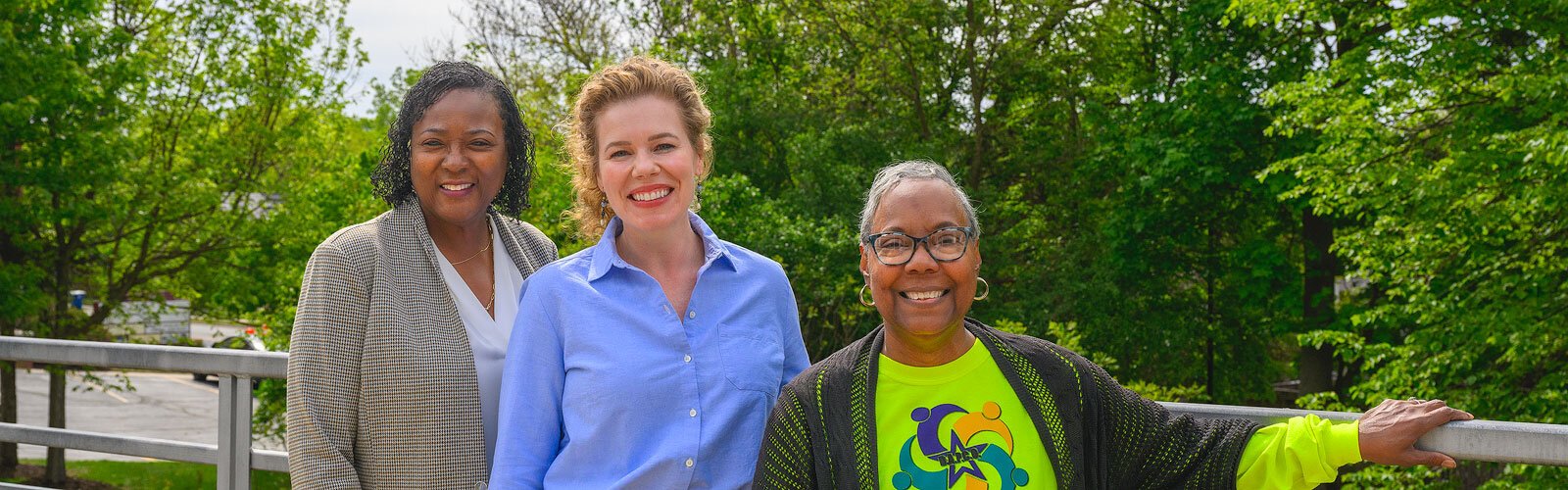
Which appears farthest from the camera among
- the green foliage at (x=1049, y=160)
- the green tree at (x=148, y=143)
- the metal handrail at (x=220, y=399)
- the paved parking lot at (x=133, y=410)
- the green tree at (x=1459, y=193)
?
the paved parking lot at (x=133, y=410)

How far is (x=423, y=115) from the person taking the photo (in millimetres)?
2623

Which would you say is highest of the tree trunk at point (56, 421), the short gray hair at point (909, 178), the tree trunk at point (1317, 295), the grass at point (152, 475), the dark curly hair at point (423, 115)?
the dark curly hair at point (423, 115)

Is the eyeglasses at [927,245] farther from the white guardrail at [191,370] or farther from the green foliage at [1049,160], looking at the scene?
the green foliage at [1049,160]

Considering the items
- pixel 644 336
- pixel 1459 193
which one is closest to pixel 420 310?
pixel 644 336

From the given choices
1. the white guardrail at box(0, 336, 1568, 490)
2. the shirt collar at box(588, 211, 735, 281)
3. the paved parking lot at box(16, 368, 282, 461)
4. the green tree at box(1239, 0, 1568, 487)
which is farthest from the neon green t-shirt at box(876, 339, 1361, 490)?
the paved parking lot at box(16, 368, 282, 461)

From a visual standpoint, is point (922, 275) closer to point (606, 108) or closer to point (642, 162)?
point (642, 162)

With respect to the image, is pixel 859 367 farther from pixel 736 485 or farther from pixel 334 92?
pixel 334 92

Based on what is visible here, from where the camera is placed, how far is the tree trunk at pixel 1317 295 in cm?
1792

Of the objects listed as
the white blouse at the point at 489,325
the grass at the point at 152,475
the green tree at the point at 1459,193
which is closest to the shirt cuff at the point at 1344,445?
the white blouse at the point at 489,325

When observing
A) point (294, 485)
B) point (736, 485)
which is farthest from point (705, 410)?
point (294, 485)

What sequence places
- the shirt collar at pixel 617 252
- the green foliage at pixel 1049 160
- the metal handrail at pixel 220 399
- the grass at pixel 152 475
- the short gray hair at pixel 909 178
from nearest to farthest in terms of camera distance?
the short gray hair at pixel 909 178 < the shirt collar at pixel 617 252 < the metal handrail at pixel 220 399 < the green foliage at pixel 1049 160 < the grass at pixel 152 475

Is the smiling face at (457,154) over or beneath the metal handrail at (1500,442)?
over

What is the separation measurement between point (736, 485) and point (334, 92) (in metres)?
16.8

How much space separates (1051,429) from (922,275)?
0.34m
